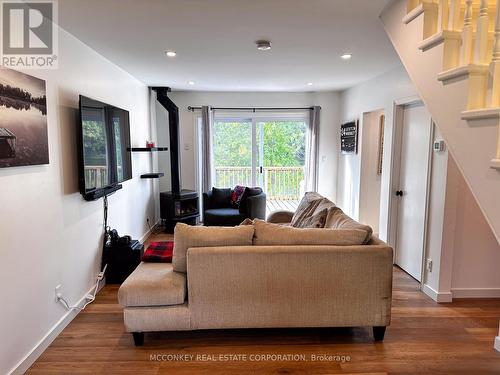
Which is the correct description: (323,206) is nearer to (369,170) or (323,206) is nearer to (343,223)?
(343,223)

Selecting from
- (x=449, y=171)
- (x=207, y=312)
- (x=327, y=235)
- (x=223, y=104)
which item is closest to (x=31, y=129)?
(x=207, y=312)

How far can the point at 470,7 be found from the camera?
1.54 meters

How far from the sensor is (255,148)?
20.7ft

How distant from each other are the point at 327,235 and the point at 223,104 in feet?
13.8

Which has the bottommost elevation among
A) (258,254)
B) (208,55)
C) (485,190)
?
(258,254)

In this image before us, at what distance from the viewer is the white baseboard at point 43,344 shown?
6.98 feet

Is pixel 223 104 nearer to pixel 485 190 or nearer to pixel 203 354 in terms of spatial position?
pixel 203 354

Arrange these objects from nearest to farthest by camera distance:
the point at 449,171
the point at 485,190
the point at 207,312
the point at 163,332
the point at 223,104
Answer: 1. the point at 485,190
2. the point at 207,312
3. the point at 163,332
4. the point at 449,171
5. the point at 223,104

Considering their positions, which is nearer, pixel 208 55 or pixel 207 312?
pixel 207 312

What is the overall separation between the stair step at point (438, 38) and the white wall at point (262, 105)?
170 inches

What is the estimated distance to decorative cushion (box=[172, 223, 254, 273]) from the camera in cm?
240

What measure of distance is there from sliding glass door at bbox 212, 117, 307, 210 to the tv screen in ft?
8.35

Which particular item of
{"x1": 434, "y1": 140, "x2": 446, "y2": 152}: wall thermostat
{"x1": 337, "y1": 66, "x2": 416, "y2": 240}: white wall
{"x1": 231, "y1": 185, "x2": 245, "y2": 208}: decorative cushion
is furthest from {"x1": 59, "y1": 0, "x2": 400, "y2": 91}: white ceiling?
{"x1": 231, "y1": 185, "x2": 245, "y2": 208}: decorative cushion

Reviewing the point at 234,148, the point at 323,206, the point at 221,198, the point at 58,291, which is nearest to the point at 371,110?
the point at 323,206
